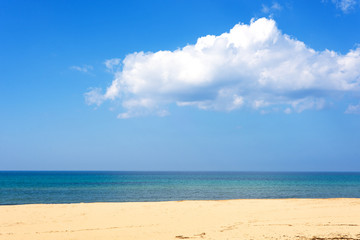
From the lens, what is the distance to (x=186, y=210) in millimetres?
21781

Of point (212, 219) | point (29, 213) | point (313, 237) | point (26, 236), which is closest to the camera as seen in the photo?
point (313, 237)

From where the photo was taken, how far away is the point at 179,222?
1745 centimetres

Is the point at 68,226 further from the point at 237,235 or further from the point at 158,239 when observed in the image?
the point at 237,235

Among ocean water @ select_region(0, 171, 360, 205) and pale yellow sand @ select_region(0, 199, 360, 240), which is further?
ocean water @ select_region(0, 171, 360, 205)

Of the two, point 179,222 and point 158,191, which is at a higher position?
point 179,222

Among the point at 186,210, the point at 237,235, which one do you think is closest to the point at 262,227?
the point at 237,235

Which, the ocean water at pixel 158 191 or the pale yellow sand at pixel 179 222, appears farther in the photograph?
the ocean water at pixel 158 191

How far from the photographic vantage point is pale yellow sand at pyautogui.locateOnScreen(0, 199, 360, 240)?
556 inches

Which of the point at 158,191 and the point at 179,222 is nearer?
the point at 179,222

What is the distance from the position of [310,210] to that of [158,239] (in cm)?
1288

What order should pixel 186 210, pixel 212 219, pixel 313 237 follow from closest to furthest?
pixel 313 237
pixel 212 219
pixel 186 210

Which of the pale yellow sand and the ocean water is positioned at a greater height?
the pale yellow sand

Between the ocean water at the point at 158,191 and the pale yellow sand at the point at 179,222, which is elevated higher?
the pale yellow sand at the point at 179,222

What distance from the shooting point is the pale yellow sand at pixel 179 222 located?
14.1 metres
